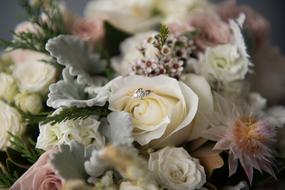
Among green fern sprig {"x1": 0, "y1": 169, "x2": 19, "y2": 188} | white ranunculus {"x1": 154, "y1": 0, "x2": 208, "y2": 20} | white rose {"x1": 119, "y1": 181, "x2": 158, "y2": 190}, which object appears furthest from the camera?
white ranunculus {"x1": 154, "y1": 0, "x2": 208, "y2": 20}

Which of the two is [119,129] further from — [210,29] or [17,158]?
[210,29]

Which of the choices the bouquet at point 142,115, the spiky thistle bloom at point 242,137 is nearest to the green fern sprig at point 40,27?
the bouquet at point 142,115

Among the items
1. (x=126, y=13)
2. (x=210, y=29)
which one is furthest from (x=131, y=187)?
(x=126, y=13)

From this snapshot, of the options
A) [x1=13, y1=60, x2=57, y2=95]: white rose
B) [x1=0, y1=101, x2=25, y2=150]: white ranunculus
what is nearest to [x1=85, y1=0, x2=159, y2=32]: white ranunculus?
[x1=13, y1=60, x2=57, y2=95]: white rose

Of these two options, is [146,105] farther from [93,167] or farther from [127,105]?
[93,167]

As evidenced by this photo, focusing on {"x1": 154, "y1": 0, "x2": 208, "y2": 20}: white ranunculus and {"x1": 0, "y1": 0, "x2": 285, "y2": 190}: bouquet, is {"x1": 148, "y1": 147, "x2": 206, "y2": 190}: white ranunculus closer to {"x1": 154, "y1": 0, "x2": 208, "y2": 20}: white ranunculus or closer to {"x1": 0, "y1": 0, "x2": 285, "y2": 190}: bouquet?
{"x1": 0, "y1": 0, "x2": 285, "y2": 190}: bouquet

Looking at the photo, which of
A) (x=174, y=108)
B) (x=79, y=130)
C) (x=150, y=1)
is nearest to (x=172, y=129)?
(x=174, y=108)

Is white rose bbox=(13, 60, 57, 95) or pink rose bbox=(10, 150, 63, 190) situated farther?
white rose bbox=(13, 60, 57, 95)
